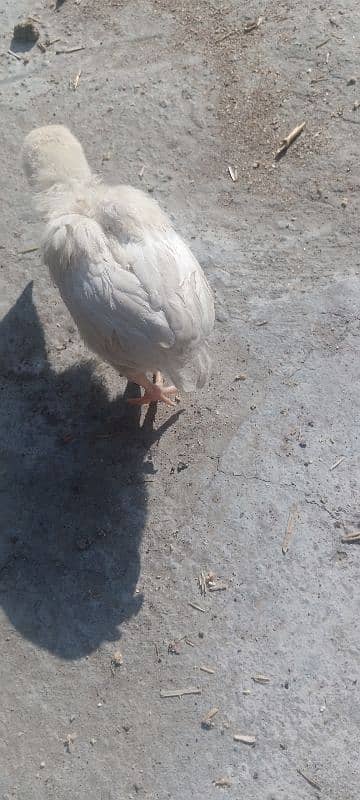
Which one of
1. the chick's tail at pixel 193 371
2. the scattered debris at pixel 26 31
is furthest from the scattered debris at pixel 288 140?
the scattered debris at pixel 26 31

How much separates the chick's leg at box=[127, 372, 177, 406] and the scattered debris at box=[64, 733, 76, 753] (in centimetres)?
190

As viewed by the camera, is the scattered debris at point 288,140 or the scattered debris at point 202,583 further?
the scattered debris at point 288,140

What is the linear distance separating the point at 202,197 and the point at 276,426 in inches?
73.8

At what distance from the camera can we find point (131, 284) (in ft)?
11.5

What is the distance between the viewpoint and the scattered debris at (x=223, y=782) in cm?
342

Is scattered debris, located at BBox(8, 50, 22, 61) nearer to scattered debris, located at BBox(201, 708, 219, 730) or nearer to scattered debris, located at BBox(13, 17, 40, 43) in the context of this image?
scattered debris, located at BBox(13, 17, 40, 43)

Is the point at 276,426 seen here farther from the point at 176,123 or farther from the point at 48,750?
the point at 176,123

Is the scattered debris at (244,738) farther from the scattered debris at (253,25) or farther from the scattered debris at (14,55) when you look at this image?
the scattered debris at (14,55)

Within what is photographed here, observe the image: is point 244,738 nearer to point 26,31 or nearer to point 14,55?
point 14,55

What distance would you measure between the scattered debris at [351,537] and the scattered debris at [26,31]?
4.71m

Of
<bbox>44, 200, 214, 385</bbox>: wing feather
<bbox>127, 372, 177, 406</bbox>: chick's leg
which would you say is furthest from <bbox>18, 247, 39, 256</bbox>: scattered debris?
<bbox>127, 372, 177, 406</bbox>: chick's leg

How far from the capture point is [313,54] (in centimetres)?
545

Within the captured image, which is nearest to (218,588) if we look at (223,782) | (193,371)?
(223,782)

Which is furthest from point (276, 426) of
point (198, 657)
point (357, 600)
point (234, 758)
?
point (234, 758)
